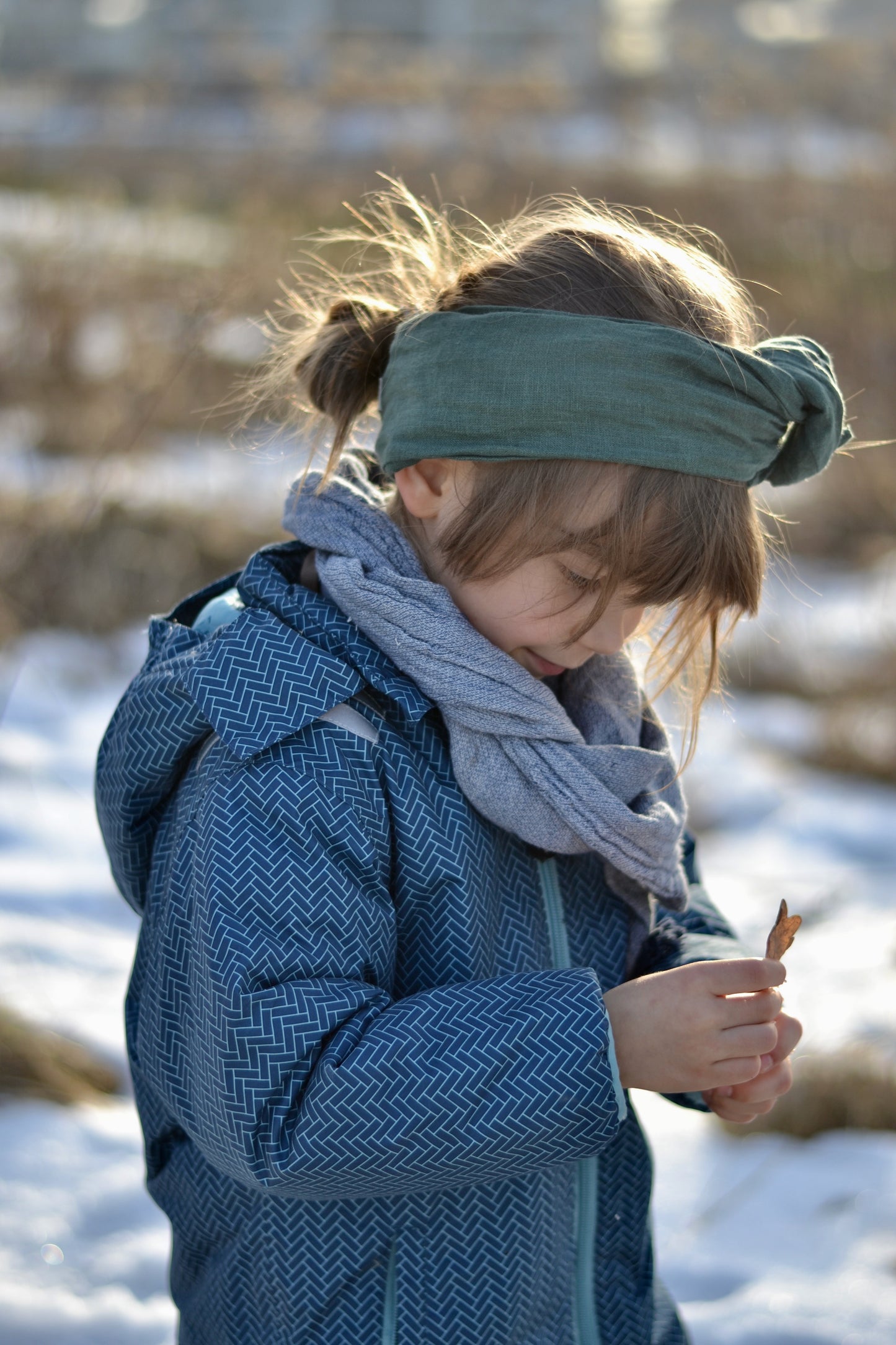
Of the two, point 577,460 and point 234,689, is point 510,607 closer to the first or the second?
point 577,460

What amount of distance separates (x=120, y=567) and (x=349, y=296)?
3288 millimetres

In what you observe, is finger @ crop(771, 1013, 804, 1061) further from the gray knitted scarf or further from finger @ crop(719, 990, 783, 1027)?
the gray knitted scarf

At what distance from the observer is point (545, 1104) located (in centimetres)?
100

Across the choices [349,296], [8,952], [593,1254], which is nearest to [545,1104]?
[593,1254]

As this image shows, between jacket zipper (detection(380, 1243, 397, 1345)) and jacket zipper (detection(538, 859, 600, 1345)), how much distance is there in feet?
0.69

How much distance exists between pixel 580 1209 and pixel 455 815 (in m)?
0.46

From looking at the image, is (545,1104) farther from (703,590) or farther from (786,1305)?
(786,1305)

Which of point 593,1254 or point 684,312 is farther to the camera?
point 593,1254

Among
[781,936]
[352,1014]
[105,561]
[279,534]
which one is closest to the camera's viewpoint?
[352,1014]

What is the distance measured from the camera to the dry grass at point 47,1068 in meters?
1.99

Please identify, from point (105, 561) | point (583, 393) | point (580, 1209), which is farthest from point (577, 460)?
point (105, 561)

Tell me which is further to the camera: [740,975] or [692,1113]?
[692,1113]

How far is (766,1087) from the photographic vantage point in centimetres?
119

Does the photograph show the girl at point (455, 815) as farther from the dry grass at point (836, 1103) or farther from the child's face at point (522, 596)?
the dry grass at point (836, 1103)
